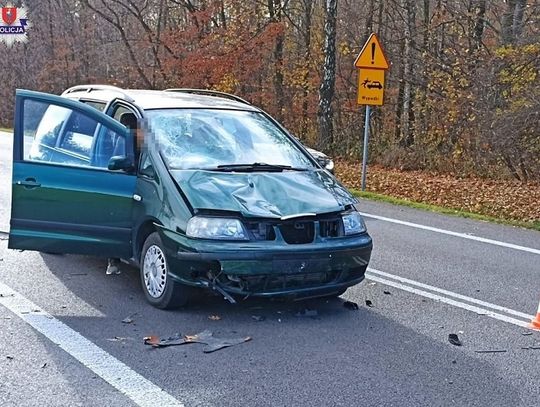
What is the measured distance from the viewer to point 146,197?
5695 millimetres

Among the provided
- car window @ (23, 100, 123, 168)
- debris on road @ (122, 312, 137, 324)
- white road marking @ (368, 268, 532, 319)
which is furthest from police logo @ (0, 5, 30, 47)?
debris on road @ (122, 312, 137, 324)

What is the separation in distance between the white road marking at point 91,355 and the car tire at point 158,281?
0.77 meters

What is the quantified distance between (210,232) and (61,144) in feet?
6.67

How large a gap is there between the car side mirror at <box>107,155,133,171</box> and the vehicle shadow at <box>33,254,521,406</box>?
1125mm

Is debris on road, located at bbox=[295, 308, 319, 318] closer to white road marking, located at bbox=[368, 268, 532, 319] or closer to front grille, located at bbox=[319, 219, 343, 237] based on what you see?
front grille, located at bbox=[319, 219, 343, 237]

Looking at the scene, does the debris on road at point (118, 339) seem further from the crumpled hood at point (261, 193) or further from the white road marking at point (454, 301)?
the white road marking at point (454, 301)

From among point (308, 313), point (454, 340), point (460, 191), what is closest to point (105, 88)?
point (308, 313)

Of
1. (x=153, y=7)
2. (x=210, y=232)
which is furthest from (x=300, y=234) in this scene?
(x=153, y=7)

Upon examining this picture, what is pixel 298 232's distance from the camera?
529 cm

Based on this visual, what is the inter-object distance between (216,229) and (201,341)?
0.84m

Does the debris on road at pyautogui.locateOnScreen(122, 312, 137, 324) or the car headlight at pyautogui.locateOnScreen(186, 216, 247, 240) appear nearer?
the car headlight at pyautogui.locateOnScreen(186, 216, 247, 240)

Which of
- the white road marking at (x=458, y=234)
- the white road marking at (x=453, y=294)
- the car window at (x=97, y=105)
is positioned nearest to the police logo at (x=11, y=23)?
the white road marking at (x=458, y=234)

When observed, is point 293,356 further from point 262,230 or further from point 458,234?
point 458,234

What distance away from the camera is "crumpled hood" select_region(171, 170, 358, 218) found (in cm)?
527
